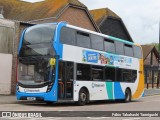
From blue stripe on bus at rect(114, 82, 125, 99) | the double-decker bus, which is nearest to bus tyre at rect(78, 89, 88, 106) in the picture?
the double-decker bus

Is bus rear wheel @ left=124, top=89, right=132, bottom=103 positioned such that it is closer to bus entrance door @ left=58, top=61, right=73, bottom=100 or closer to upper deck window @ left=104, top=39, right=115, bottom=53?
upper deck window @ left=104, top=39, right=115, bottom=53

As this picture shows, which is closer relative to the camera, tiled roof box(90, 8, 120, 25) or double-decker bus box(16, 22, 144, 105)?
double-decker bus box(16, 22, 144, 105)

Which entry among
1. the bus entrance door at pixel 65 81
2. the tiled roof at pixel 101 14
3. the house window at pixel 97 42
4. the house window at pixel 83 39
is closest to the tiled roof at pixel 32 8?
the tiled roof at pixel 101 14

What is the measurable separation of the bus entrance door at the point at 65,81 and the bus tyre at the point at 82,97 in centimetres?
100

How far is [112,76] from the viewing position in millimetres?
24328

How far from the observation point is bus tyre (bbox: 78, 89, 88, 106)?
20922 mm

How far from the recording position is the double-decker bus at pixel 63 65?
19094mm

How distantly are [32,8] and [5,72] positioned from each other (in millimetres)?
17280

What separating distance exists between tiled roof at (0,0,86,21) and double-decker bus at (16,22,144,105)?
46.9 feet

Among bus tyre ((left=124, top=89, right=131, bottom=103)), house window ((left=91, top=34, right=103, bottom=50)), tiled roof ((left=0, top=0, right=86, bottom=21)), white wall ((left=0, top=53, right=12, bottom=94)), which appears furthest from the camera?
tiled roof ((left=0, top=0, right=86, bottom=21))

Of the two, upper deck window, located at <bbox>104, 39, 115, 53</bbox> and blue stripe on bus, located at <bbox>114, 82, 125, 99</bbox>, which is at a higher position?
upper deck window, located at <bbox>104, 39, 115, 53</bbox>

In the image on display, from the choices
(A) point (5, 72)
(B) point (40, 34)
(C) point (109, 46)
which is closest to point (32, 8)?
(A) point (5, 72)

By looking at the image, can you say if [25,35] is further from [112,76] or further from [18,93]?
[112,76]

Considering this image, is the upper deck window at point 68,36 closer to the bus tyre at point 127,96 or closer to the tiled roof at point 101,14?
the bus tyre at point 127,96
